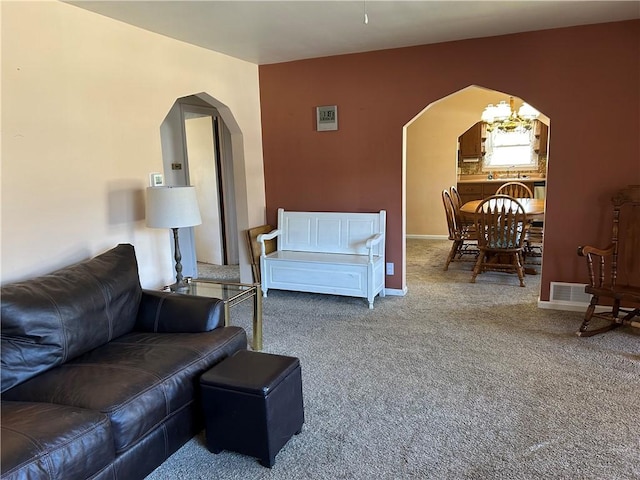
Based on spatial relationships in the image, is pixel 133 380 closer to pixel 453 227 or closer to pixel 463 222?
pixel 453 227

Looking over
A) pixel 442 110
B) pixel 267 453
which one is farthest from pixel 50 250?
pixel 442 110

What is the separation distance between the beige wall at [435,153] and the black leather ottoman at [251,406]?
19.4 ft

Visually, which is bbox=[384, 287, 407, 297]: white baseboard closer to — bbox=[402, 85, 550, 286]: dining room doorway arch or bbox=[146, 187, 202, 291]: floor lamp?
bbox=[146, 187, 202, 291]: floor lamp

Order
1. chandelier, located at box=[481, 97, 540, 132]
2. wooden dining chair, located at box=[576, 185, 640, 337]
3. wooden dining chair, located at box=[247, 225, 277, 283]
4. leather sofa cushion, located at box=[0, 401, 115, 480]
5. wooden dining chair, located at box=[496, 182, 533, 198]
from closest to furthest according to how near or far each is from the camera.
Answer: leather sofa cushion, located at box=[0, 401, 115, 480] < wooden dining chair, located at box=[576, 185, 640, 337] < wooden dining chair, located at box=[247, 225, 277, 283] < chandelier, located at box=[481, 97, 540, 132] < wooden dining chair, located at box=[496, 182, 533, 198]

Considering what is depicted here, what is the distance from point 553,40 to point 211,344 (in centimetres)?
357

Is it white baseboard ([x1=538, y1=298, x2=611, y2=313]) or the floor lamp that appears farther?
white baseboard ([x1=538, y1=298, x2=611, y2=313])

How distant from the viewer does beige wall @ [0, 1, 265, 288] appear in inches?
99.1

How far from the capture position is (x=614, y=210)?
3.54 m

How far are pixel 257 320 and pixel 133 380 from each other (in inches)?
52.2

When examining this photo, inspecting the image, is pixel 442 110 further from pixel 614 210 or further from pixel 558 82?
pixel 614 210

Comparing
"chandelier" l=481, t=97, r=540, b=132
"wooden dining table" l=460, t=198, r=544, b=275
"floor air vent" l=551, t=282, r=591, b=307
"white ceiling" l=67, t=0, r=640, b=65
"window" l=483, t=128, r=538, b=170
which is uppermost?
"white ceiling" l=67, t=0, r=640, b=65

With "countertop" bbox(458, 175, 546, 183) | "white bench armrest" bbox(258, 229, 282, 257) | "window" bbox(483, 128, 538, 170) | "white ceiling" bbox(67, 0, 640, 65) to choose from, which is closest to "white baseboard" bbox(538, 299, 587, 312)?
"white ceiling" bbox(67, 0, 640, 65)

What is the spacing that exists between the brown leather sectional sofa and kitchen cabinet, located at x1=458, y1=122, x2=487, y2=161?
676 centimetres

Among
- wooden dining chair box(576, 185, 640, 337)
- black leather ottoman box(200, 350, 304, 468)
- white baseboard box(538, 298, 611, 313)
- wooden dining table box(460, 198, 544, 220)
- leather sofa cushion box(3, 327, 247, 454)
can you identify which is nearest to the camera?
leather sofa cushion box(3, 327, 247, 454)
